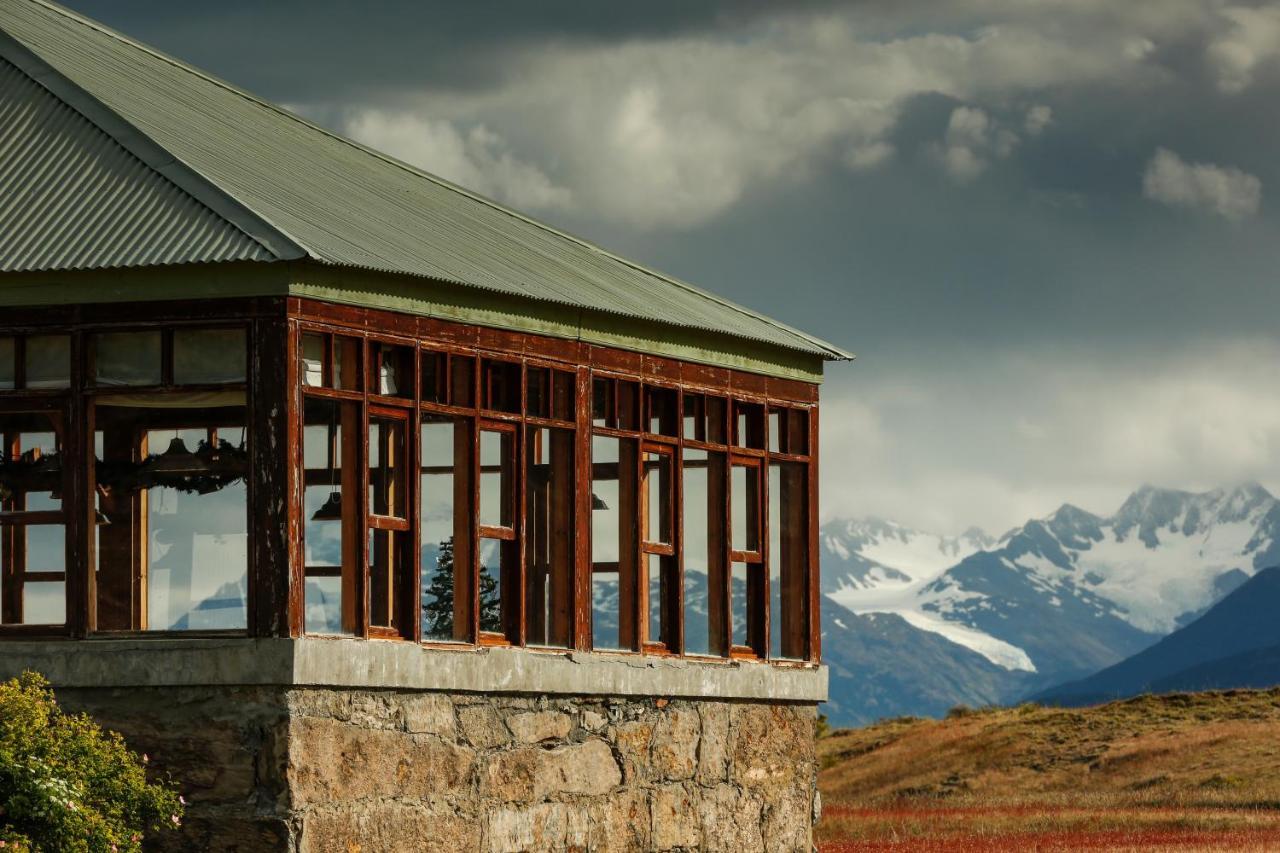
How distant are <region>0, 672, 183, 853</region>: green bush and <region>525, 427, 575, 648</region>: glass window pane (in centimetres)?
535

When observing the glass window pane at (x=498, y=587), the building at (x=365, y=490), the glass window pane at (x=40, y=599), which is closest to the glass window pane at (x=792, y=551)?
the building at (x=365, y=490)

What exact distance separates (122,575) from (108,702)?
3.80 m

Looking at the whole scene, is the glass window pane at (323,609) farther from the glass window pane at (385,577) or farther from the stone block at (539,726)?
the stone block at (539,726)

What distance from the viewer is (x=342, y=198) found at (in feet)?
77.2

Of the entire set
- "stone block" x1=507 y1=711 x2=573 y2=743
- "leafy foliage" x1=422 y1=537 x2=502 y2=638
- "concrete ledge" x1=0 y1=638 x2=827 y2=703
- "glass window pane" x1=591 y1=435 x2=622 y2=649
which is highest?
"glass window pane" x1=591 y1=435 x2=622 y2=649

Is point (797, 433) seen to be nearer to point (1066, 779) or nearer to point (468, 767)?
point (468, 767)

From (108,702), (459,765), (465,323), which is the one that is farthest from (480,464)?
(108,702)

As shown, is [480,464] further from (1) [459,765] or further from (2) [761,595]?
(2) [761,595]

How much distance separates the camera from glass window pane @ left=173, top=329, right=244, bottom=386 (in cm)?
1945

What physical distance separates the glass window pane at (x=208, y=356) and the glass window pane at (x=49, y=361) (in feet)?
3.38

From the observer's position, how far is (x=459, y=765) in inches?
825

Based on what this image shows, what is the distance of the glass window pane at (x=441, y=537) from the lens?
853 inches

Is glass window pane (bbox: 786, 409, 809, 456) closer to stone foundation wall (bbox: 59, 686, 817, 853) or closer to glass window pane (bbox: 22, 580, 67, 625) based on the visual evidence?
stone foundation wall (bbox: 59, 686, 817, 853)

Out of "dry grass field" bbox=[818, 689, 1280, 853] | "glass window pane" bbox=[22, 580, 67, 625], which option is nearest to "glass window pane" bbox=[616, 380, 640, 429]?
"glass window pane" bbox=[22, 580, 67, 625]
